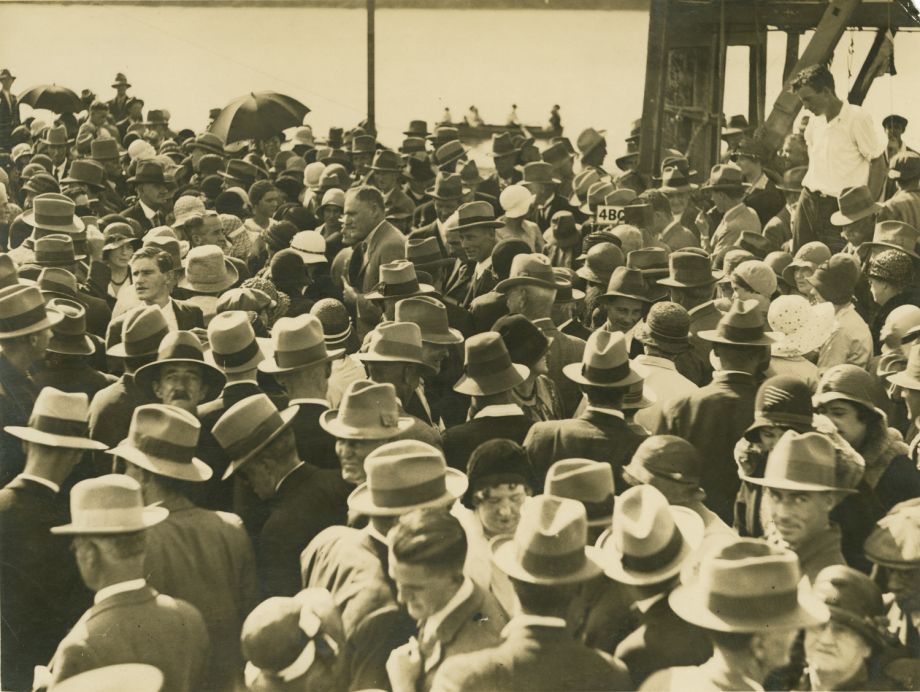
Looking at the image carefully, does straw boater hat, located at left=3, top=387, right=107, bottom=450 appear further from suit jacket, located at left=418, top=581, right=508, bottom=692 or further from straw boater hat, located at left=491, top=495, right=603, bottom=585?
straw boater hat, located at left=491, top=495, right=603, bottom=585

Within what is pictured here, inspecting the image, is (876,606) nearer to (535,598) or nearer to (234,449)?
(535,598)

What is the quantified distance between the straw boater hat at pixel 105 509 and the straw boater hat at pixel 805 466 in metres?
2.24

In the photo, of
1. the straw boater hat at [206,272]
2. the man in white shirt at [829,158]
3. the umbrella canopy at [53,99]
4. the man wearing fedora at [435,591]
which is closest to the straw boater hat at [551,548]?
the man wearing fedora at [435,591]

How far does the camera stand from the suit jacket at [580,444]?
5.02 meters

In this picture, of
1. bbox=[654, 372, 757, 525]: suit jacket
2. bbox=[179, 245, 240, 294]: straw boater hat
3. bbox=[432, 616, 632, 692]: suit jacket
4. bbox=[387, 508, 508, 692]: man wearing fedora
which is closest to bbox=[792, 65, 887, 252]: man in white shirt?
bbox=[654, 372, 757, 525]: suit jacket

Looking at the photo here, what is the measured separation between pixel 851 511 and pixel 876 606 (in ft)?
3.06

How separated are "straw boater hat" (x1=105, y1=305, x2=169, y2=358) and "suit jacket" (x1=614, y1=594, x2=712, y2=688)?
2999mm

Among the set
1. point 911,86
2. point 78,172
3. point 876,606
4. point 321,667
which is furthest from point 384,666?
point 911,86

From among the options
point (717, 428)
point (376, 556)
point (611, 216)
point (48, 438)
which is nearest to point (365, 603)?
point (376, 556)

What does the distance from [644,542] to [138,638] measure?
1.65m

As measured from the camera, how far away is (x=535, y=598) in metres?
3.60

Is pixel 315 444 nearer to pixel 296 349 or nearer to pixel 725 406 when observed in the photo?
pixel 296 349

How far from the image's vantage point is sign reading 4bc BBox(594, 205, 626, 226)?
9891 mm

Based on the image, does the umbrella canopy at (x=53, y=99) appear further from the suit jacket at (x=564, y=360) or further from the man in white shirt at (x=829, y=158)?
the suit jacket at (x=564, y=360)
